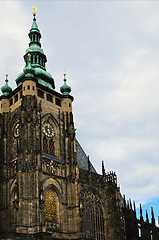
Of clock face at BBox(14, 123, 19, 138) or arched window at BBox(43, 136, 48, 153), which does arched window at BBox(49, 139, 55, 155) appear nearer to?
arched window at BBox(43, 136, 48, 153)

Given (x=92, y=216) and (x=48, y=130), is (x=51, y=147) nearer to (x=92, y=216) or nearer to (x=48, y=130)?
(x=48, y=130)

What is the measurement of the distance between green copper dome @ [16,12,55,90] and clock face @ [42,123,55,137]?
6.74 metres

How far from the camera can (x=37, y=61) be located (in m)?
59.5

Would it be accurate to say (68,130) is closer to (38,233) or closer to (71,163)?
(71,163)

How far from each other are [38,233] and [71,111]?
2061 cm

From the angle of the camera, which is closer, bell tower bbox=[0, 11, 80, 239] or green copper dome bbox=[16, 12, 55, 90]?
bell tower bbox=[0, 11, 80, 239]

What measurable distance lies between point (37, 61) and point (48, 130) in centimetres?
1285

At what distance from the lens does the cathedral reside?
148 feet

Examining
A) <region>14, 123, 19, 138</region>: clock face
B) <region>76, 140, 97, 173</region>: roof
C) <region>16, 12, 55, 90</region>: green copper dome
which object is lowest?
<region>76, 140, 97, 173</region>: roof

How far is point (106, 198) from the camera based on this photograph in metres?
55.6

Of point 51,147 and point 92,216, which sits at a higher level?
point 51,147

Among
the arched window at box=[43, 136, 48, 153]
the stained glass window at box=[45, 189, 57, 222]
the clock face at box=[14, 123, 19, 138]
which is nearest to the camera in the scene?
the stained glass window at box=[45, 189, 57, 222]

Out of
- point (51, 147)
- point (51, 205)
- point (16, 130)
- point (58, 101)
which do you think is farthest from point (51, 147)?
point (51, 205)

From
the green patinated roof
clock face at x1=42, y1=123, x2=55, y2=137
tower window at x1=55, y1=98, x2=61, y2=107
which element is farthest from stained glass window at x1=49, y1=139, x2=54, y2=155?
the green patinated roof
